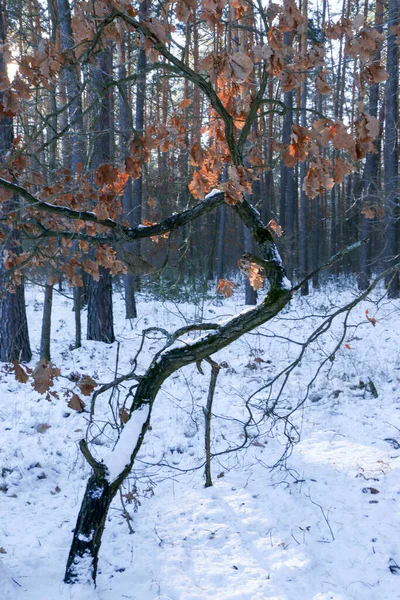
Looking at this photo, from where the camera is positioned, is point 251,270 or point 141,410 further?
point 251,270

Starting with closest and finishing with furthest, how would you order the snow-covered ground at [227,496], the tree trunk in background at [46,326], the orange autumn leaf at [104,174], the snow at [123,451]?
the orange autumn leaf at [104,174] → the snow at [123,451] → the snow-covered ground at [227,496] → the tree trunk in background at [46,326]

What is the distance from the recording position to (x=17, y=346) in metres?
7.71

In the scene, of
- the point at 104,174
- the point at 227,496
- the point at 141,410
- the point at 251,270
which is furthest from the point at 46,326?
the point at 104,174

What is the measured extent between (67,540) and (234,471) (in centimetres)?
188

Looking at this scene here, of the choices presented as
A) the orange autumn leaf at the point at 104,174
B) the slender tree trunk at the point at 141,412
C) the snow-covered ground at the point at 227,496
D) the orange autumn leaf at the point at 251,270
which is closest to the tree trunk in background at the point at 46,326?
the snow-covered ground at the point at 227,496

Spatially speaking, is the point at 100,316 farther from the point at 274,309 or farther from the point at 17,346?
the point at 274,309

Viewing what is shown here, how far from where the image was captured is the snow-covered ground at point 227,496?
11.0 feet

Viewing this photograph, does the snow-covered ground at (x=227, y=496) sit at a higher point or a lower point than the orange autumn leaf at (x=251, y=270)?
lower

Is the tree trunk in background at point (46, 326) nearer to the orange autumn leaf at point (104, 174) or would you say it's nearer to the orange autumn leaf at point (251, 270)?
the orange autumn leaf at point (251, 270)

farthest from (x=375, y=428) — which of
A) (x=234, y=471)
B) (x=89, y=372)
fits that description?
(x=89, y=372)

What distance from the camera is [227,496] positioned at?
4.52 m

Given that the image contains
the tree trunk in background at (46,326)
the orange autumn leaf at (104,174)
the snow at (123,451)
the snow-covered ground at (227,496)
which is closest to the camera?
the orange autumn leaf at (104,174)

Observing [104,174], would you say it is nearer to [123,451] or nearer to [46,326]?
[123,451]

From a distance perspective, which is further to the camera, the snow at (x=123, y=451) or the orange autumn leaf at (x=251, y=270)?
the orange autumn leaf at (x=251, y=270)
